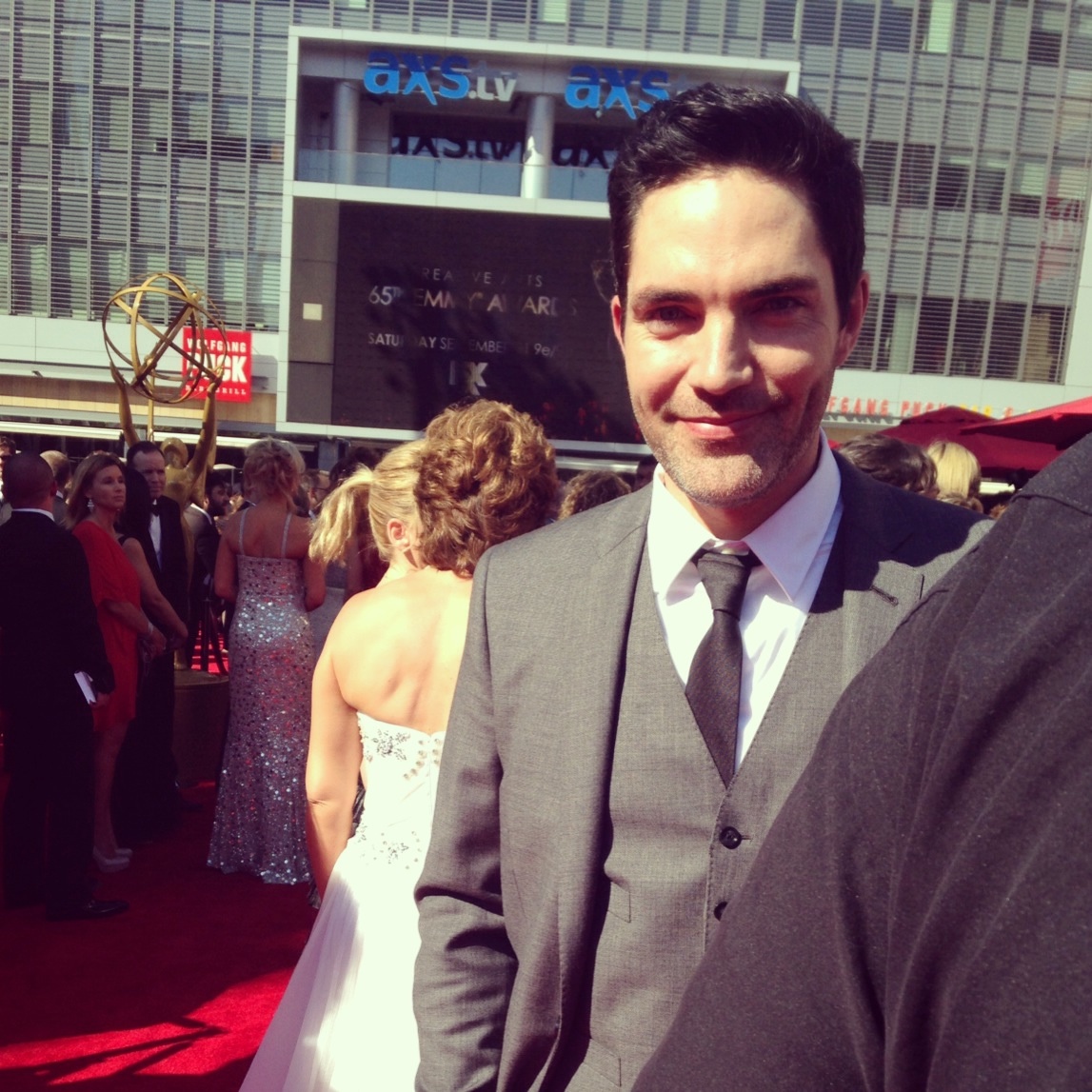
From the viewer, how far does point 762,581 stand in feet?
4.64

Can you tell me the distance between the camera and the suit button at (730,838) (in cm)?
124

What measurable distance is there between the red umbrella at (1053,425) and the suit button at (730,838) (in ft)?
22.7

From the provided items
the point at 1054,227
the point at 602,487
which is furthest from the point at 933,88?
the point at 602,487

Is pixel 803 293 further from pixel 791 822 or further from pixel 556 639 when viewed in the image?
pixel 791 822

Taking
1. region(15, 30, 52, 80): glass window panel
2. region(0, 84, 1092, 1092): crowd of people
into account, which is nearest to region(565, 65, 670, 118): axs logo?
region(15, 30, 52, 80): glass window panel

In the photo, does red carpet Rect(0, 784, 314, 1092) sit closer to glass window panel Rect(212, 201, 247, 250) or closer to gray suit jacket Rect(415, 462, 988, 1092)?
gray suit jacket Rect(415, 462, 988, 1092)

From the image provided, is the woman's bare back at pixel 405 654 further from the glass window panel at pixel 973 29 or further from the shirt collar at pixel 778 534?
the glass window panel at pixel 973 29

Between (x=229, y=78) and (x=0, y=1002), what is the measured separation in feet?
87.7

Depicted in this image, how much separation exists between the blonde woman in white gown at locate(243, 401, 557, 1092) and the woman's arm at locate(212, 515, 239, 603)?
2.85 m

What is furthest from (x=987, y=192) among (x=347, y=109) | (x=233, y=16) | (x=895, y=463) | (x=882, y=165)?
(x=895, y=463)

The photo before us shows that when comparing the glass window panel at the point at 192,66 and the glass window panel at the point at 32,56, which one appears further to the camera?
the glass window panel at the point at 32,56

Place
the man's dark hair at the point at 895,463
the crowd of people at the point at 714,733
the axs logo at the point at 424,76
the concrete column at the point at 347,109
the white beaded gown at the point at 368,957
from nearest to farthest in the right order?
the crowd of people at the point at 714,733 → the white beaded gown at the point at 368,957 → the man's dark hair at the point at 895,463 → the axs logo at the point at 424,76 → the concrete column at the point at 347,109

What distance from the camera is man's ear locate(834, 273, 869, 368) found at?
1413mm

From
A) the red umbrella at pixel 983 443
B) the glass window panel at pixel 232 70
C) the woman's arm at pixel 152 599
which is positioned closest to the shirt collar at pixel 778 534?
the woman's arm at pixel 152 599
